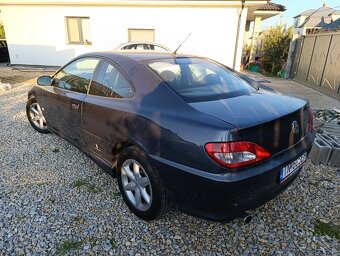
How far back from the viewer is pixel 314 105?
7.09 m

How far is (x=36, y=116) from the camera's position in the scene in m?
4.41

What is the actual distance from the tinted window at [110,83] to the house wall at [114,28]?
8.82 metres

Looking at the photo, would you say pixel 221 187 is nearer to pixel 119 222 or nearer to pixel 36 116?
pixel 119 222

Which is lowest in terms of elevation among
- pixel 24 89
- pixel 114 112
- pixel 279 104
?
pixel 24 89

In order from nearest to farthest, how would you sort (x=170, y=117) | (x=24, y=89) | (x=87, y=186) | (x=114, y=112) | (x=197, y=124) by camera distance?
(x=197, y=124) → (x=170, y=117) → (x=114, y=112) → (x=87, y=186) → (x=24, y=89)

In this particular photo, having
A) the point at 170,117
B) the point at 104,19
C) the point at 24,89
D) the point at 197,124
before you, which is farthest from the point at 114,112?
the point at 104,19

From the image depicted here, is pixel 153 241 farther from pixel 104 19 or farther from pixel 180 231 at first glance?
pixel 104 19

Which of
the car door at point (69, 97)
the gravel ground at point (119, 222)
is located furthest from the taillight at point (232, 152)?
the car door at point (69, 97)

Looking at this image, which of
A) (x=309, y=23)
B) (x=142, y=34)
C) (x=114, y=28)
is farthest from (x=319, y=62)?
(x=309, y=23)

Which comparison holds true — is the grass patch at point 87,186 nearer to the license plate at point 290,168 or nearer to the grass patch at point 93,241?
the grass patch at point 93,241

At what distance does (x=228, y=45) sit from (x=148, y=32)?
143 inches

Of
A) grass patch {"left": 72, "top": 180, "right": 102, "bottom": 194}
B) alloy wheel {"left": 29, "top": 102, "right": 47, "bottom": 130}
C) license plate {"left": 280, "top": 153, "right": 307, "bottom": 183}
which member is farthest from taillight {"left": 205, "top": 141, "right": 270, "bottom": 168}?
alloy wheel {"left": 29, "top": 102, "right": 47, "bottom": 130}

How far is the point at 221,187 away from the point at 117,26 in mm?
11386

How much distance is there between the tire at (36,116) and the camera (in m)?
4.31
